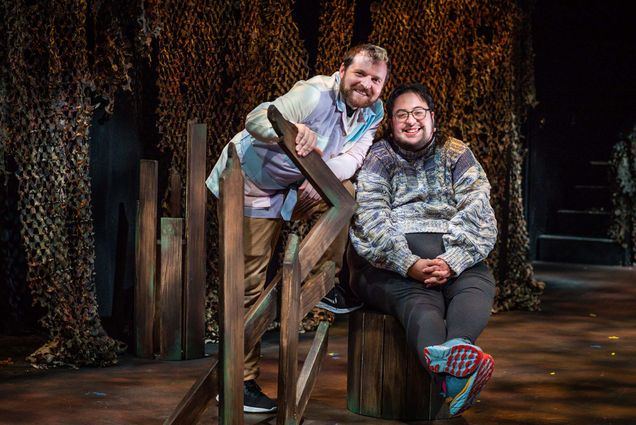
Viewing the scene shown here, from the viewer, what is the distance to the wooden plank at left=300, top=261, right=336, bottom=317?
4.30m

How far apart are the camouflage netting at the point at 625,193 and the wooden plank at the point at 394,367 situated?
713cm

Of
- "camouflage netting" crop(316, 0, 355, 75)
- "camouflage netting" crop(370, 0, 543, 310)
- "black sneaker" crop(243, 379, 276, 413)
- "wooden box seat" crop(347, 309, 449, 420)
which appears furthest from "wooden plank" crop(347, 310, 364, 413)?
"camouflage netting" crop(370, 0, 543, 310)

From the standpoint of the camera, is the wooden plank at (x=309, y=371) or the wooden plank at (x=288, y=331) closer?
the wooden plank at (x=288, y=331)

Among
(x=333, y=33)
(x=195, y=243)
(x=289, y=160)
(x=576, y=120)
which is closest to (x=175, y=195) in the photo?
(x=195, y=243)

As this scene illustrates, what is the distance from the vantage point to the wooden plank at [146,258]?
6211 mm

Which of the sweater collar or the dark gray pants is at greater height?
the sweater collar

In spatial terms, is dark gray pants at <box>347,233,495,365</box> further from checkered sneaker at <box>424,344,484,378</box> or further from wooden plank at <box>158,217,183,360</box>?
wooden plank at <box>158,217,183,360</box>

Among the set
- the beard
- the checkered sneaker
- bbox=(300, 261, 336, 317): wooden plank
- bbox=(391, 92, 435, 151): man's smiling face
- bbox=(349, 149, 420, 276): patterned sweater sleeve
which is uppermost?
the beard

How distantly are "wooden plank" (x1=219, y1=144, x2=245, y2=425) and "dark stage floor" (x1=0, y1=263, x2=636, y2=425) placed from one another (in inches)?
33.5

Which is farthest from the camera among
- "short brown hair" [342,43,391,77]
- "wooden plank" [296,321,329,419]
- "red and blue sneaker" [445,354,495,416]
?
"short brown hair" [342,43,391,77]

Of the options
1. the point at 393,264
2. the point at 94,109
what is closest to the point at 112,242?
the point at 94,109

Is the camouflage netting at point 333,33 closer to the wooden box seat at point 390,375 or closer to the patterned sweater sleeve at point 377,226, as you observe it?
the patterned sweater sleeve at point 377,226

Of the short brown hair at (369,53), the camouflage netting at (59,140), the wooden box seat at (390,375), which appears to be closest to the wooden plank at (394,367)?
the wooden box seat at (390,375)

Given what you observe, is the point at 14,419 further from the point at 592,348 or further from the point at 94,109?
the point at 592,348
